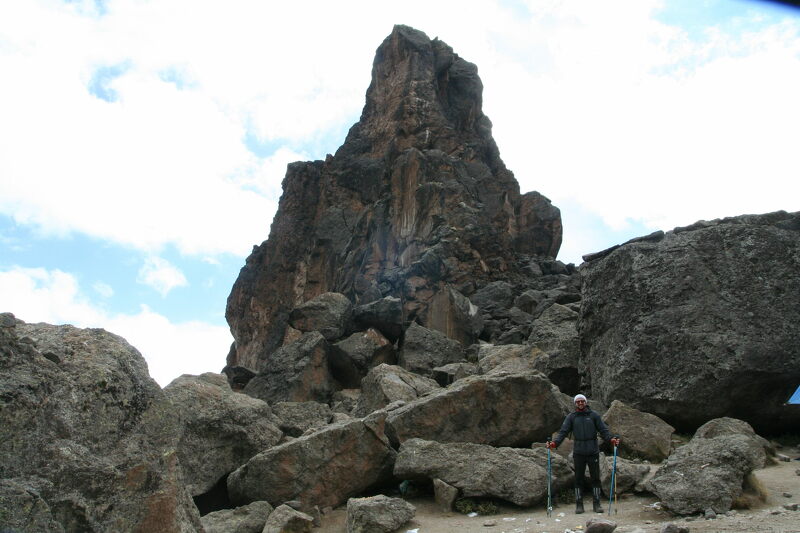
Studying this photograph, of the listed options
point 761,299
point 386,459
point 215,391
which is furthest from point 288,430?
point 761,299

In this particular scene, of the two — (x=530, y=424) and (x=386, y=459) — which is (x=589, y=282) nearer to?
(x=530, y=424)

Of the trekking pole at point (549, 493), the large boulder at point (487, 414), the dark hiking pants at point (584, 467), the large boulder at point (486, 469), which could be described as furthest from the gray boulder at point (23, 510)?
the large boulder at point (487, 414)

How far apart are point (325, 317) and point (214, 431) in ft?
62.3

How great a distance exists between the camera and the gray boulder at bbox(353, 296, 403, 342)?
31.9 meters

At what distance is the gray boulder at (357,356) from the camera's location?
95.5 feet

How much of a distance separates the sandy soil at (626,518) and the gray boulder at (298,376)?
47.0 ft

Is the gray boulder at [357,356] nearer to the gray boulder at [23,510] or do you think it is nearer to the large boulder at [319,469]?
the large boulder at [319,469]

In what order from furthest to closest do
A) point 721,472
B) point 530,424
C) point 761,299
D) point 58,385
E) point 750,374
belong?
point 761,299, point 750,374, point 530,424, point 721,472, point 58,385

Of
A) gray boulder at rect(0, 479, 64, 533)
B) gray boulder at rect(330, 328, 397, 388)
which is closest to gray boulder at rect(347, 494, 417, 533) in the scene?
gray boulder at rect(0, 479, 64, 533)

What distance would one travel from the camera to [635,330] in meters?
17.8

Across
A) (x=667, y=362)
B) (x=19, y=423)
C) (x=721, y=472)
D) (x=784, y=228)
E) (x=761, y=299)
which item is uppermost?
(x=784, y=228)

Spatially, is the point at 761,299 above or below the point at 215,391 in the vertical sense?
above

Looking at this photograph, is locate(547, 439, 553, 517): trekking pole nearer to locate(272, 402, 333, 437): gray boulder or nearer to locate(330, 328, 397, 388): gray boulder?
locate(272, 402, 333, 437): gray boulder

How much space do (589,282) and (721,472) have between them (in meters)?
10.6
